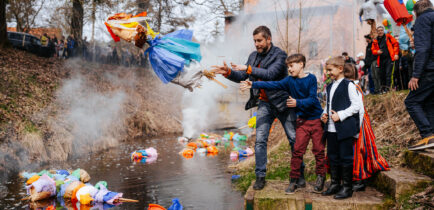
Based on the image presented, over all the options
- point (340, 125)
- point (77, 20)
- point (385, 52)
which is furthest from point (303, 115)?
point (77, 20)

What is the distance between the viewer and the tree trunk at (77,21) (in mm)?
16047

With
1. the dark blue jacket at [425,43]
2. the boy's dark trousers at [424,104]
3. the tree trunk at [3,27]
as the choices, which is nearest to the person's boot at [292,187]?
the boy's dark trousers at [424,104]

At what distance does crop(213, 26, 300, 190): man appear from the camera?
4105mm

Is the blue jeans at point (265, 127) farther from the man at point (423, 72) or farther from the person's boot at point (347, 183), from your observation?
the man at point (423, 72)

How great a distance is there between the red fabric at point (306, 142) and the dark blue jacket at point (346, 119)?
0.14m

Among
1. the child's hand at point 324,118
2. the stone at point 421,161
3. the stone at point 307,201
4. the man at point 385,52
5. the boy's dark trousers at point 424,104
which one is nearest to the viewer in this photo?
the stone at point 307,201

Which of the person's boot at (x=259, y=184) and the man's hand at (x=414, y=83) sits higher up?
the man's hand at (x=414, y=83)

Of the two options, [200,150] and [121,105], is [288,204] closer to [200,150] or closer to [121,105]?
[200,150]

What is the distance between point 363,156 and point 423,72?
1254mm

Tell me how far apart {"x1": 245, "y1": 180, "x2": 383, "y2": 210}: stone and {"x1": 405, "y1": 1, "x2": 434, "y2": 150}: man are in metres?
0.96

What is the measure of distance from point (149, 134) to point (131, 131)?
1.12 meters

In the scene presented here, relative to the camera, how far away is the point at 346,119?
3688 millimetres

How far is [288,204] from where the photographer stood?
3.58m

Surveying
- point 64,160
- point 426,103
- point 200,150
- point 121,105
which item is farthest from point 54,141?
point 426,103
